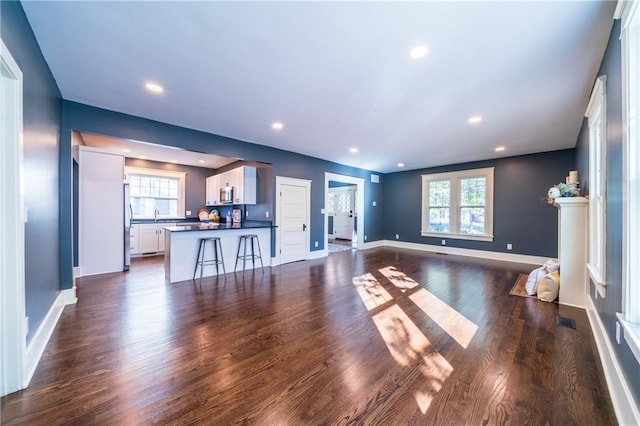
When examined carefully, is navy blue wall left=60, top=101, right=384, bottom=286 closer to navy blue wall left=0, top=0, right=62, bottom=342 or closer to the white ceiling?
the white ceiling

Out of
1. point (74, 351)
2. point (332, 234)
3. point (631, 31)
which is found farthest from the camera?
point (332, 234)

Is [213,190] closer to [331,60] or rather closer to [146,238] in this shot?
[146,238]

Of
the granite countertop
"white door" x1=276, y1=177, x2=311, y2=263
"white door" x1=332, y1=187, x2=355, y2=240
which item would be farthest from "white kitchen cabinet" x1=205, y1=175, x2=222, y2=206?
"white door" x1=332, y1=187, x2=355, y2=240

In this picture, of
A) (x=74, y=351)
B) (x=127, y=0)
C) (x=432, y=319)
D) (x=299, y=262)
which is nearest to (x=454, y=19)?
(x=127, y=0)

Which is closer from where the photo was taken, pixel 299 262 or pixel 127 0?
pixel 127 0

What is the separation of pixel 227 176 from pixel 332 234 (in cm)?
530

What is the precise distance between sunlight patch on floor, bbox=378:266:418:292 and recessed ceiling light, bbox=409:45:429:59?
9.90 ft

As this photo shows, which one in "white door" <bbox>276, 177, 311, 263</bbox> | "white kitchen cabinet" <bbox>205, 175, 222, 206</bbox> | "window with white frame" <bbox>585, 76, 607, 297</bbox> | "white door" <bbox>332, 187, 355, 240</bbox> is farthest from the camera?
"white door" <bbox>332, 187, 355, 240</bbox>

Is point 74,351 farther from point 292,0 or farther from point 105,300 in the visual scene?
point 292,0

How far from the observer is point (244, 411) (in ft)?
4.98

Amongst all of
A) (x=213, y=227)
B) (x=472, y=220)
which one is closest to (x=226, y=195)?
(x=213, y=227)

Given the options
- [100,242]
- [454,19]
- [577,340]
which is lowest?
[577,340]

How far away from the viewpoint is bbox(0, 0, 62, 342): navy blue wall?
1783mm

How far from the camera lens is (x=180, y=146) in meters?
4.21
